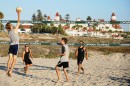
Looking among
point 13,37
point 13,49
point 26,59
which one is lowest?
point 26,59

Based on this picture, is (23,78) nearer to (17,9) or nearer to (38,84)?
(38,84)

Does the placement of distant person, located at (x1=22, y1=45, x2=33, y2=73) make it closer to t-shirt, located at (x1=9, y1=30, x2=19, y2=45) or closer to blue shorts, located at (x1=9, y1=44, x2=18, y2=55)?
blue shorts, located at (x1=9, y1=44, x2=18, y2=55)

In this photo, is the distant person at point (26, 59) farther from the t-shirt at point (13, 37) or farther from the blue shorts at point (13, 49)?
the t-shirt at point (13, 37)

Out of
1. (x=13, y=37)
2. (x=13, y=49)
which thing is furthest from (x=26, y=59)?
(x=13, y=37)

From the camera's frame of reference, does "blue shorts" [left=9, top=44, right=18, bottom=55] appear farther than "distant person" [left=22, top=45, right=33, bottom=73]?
No

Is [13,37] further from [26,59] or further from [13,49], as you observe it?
[26,59]

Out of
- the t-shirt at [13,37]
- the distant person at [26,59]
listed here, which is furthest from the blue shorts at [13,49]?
the distant person at [26,59]

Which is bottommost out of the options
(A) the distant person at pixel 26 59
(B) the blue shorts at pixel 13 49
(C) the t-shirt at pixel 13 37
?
(A) the distant person at pixel 26 59

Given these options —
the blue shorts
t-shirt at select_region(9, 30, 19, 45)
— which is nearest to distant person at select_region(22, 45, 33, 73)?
the blue shorts

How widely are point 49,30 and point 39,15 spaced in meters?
34.2

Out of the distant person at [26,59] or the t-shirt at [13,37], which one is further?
the distant person at [26,59]

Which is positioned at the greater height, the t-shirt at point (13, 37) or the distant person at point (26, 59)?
the t-shirt at point (13, 37)

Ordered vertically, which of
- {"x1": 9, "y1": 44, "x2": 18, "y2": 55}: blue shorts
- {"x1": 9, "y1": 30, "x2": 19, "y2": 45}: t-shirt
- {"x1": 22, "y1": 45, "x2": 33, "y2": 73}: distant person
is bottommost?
{"x1": 22, "y1": 45, "x2": 33, "y2": 73}: distant person

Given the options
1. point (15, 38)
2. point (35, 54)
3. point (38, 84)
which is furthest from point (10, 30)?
point (35, 54)
